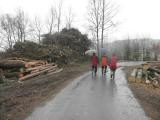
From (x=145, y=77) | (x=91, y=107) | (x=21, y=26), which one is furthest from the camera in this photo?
(x=21, y=26)

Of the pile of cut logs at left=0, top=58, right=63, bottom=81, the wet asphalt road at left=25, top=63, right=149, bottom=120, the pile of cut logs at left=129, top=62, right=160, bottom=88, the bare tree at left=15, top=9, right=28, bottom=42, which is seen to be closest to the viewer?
the wet asphalt road at left=25, top=63, right=149, bottom=120

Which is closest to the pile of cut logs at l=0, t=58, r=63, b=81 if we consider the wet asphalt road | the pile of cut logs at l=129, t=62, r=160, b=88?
the wet asphalt road

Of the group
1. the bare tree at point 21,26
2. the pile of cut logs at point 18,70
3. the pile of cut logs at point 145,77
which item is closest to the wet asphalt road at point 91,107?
the pile of cut logs at point 145,77

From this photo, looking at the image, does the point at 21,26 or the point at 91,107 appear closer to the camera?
the point at 91,107

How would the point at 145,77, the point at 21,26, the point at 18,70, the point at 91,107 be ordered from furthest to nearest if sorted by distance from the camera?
the point at 21,26 < the point at 18,70 < the point at 145,77 < the point at 91,107

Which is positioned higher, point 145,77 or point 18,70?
point 18,70

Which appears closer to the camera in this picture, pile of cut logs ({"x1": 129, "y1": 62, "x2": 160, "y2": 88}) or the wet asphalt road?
the wet asphalt road

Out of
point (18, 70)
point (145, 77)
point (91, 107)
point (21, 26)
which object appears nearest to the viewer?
point (91, 107)

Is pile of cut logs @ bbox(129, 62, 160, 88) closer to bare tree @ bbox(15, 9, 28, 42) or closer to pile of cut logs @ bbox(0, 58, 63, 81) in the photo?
pile of cut logs @ bbox(0, 58, 63, 81)

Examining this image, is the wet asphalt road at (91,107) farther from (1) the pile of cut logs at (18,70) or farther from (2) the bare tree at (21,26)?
(2) the bare tree at (21,26)

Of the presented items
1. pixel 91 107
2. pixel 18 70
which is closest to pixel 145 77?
pixel 18 70

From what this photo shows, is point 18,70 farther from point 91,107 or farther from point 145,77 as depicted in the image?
point 91,107

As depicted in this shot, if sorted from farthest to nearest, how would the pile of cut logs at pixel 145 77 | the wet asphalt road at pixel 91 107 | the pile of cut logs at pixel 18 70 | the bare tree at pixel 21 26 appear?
the bare tree at pixel 21 26
the pile of cut logs at pixel 18 70
the pile of cut logs at pixel 145 77
the wet asphalt road at pixel 91 107

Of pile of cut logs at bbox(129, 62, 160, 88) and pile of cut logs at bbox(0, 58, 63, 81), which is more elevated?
pile of cut logs at bbox(0, 58, 63, 81)
